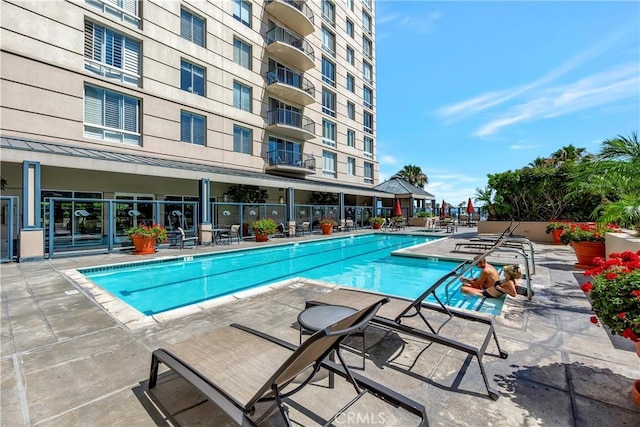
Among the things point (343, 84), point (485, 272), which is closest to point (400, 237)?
point (485, 272)

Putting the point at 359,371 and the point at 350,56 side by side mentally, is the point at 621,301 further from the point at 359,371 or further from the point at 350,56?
the point at 350,56

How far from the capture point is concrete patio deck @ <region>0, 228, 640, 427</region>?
2.02 metres

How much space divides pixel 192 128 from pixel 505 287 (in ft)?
49.7

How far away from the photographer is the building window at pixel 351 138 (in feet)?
85.5

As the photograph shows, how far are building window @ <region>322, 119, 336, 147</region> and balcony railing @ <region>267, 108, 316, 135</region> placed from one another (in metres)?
1.75

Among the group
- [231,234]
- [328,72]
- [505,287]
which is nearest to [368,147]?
[328,72]

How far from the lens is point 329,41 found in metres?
24.0

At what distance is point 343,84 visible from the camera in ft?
82.9

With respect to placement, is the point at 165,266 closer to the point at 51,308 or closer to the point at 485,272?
the point at 51,308

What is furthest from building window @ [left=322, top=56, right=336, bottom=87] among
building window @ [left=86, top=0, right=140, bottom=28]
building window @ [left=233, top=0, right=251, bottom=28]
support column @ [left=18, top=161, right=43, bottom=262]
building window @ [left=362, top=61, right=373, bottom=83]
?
support column @ [left=18, top=161, right=43, bottom=262]

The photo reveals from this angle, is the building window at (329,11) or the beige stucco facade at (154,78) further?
the building window at (329,11)

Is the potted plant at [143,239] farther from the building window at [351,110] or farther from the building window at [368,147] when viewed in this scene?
the building window at [368,147]

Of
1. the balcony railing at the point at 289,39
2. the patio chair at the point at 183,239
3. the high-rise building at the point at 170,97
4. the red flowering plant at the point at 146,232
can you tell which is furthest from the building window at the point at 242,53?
the red flowering plant at the point at 146,232

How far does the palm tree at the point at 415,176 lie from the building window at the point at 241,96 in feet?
101
